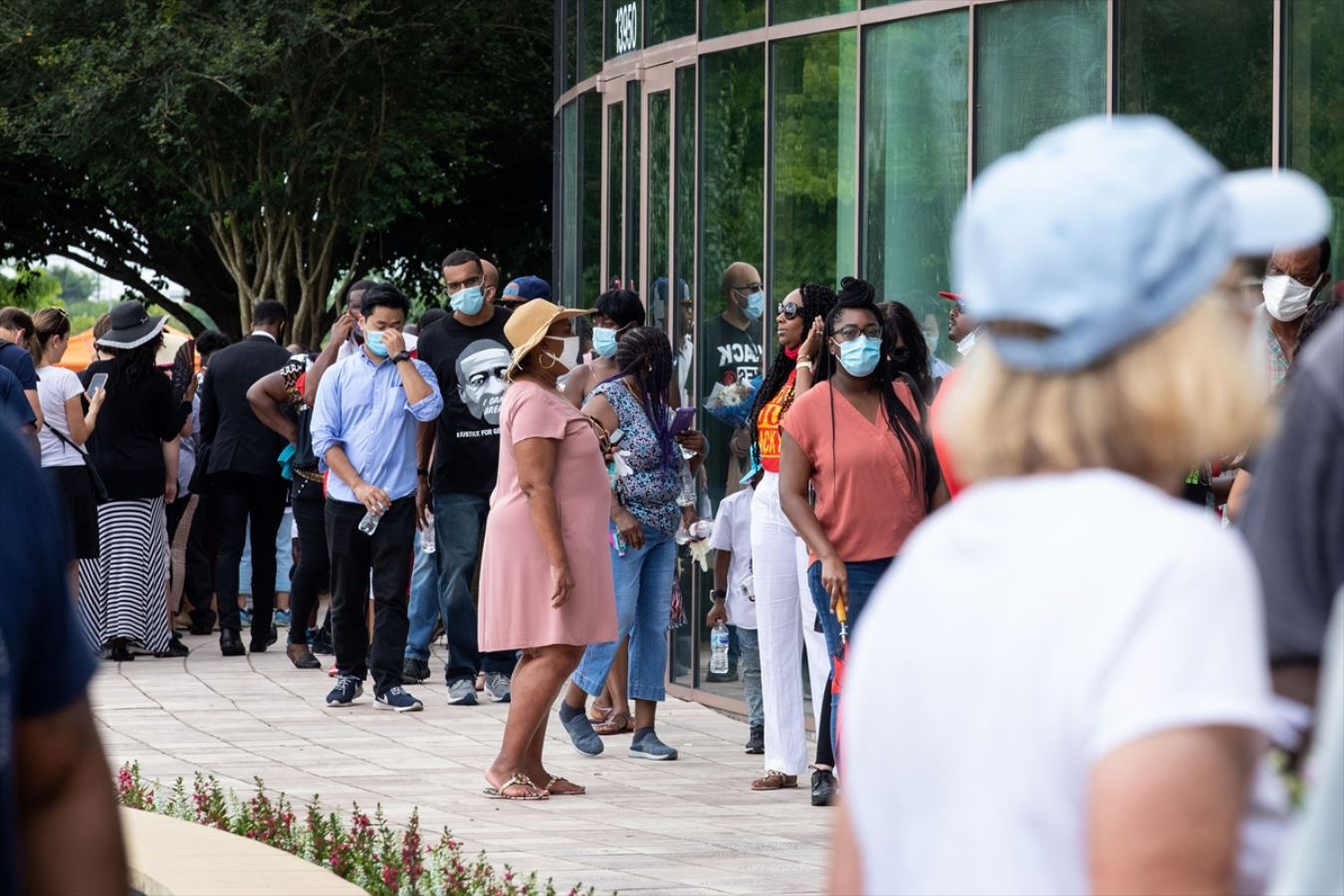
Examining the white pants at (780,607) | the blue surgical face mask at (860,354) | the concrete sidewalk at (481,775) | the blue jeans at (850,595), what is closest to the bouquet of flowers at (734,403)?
the concrete sidewalk at (481,775)

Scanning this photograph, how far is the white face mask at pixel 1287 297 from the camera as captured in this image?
22.3 feet

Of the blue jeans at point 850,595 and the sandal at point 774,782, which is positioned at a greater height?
the blue jeans at point 850,595

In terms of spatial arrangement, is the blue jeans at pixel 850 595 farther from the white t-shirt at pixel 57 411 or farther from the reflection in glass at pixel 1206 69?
the white t-shirt at pixel 57 411

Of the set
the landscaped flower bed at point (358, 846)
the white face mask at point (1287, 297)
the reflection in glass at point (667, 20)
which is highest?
the reflection in glass at point (667, 20)

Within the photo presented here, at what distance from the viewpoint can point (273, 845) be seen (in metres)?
6.82

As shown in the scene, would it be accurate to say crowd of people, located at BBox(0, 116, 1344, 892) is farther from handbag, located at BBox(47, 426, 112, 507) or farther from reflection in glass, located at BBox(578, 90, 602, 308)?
reflection in glass, located at BBox(578, 90, 602, 308)

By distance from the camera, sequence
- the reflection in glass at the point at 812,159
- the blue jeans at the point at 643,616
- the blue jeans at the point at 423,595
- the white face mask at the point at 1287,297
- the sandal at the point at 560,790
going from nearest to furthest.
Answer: the white face mask at the point at 1287,297 < the sandal at the point at 560,790 < the blue jeans at the point at 643,616 < the reflection in glass at the point at 812,159 < the blue jeans at the point at 423,595

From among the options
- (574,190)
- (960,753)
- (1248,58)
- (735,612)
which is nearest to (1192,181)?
(960,753)

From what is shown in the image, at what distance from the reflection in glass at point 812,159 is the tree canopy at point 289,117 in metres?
15.6

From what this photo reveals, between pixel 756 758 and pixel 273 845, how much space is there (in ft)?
10.9

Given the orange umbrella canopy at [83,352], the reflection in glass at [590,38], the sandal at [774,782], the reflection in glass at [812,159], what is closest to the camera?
the sandal at [774,782]

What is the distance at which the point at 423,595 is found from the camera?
1215cm

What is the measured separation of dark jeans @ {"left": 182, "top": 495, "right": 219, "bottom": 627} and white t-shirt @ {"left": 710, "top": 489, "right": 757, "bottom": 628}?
612 centimetres

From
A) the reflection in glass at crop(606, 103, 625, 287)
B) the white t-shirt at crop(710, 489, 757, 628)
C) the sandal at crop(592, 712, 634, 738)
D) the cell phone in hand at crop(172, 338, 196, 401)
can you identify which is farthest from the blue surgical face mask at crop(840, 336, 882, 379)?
the cell phone in hand at crop(172, 338, 196, 401)
